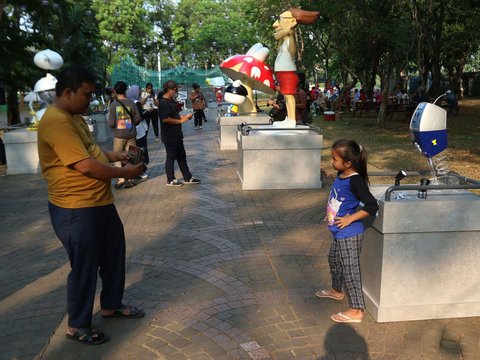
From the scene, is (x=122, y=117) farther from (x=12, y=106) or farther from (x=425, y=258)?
(x=12, y=106)

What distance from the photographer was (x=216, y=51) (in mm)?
54125

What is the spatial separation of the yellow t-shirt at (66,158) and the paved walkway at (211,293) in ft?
3.56

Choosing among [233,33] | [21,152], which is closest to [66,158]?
[21,152]

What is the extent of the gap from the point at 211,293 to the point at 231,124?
864cm

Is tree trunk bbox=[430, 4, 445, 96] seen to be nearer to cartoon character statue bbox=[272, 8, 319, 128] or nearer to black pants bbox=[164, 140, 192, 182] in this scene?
cartoon character statue bbox=[272, 8, 319, 128]

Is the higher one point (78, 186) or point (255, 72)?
point (255, 72)

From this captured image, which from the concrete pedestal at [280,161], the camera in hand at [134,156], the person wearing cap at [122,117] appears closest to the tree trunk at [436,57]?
the concrete pedestal at [280,161]

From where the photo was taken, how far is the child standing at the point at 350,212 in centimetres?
336

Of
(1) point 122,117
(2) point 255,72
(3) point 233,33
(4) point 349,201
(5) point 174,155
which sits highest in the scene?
(3) point 233,33

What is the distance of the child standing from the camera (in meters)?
3.36

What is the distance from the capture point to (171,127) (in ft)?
26.6

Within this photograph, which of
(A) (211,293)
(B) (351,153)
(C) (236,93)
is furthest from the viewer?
(C) (236,93)

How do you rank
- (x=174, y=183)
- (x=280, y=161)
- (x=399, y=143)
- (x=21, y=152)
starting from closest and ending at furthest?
1. (x=280, y=161)
2. (x=174, y=183)
3. (x=21, y=152)
4. (x=399, y=143)

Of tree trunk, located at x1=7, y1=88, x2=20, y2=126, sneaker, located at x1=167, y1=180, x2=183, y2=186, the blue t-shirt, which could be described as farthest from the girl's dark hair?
tree trunk, located at x1=7, y1=88, x2=20, y2=126
